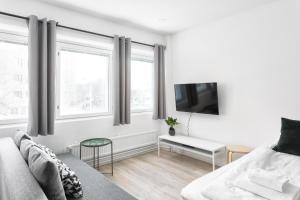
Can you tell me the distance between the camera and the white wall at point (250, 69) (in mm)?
2613

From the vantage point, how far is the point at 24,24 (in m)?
2.57

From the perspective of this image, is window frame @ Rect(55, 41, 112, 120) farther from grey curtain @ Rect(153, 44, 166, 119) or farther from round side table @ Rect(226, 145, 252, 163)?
round side table @ Rect(226, 145, 252, 163)

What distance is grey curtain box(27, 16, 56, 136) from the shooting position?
251 cm

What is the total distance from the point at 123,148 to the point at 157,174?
957 mm

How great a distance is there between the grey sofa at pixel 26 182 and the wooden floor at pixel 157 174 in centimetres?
76

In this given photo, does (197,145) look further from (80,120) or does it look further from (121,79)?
(80,120)

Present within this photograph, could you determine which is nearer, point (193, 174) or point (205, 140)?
point (193, 174)

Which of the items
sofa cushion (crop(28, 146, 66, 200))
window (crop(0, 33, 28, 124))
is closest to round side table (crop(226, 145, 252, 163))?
sofa cushion (crop(28, 146, 66, 200))

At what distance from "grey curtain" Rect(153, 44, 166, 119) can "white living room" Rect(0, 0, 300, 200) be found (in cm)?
2

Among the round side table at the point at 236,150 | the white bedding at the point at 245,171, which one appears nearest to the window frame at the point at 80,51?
the round side table at the point at 236,150

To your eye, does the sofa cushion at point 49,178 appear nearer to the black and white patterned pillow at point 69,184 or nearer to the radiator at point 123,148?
the black and white patterned pillow at point 69,184

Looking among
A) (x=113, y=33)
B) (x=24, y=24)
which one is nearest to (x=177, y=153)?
(x=113, y=33)

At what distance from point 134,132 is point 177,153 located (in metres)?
1.05

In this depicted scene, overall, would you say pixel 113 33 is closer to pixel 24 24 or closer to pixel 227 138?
pixel 24 24
